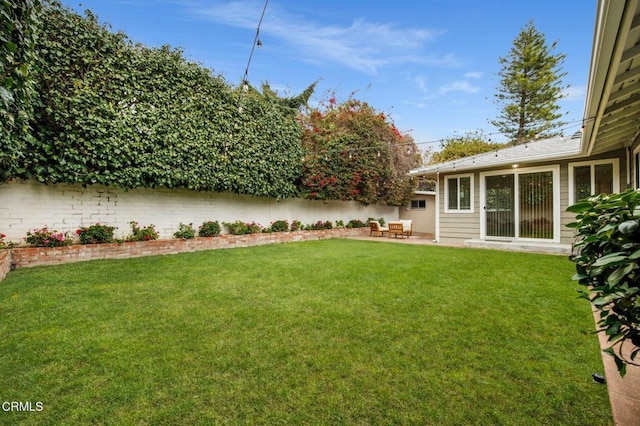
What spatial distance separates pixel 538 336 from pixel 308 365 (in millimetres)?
2083

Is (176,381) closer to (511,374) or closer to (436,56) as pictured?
(511,374)

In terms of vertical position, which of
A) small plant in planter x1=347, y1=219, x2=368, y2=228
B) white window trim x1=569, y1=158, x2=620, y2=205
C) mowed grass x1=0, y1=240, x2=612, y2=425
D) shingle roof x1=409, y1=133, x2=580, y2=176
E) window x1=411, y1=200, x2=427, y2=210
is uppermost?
shingle roof x1=409, y1=133, x2=580, y2=176

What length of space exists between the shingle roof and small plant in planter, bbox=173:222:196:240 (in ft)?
24.7

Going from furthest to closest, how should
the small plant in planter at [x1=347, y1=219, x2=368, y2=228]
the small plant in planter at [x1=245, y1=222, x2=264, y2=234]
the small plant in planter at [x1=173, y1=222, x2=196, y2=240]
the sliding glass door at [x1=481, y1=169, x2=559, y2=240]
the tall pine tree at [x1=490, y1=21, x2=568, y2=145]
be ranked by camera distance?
1. the tall pine tree at [x1=490, y1=21, x2=568, y2=145]
2. the small plant in planter at [x1=347, y1=219, x2=368, y2=228]
3. the small plant in planter at [x1=245, y1=222, x2=264, y2=234]
4. the sliding glass door at [x1=481, y1=169, x2=559, y2=240]
5. the small plant in planter at [x1=173, y1=222, x2=196, y2=240]

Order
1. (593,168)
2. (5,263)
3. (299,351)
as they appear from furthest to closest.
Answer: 1. (593,168)
2. (5,263)
3. (299,351)

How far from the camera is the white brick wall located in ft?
19.1

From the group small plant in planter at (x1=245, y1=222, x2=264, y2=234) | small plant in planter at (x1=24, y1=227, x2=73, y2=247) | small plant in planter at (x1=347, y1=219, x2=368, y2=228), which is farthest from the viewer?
small plant in planter at (x1=347, y1=219, x2=368, y2=228)

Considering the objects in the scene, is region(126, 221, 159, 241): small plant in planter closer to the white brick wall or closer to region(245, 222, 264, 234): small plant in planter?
the white brick wall

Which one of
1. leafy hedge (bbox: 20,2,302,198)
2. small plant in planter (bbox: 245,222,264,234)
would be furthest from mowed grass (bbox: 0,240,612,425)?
small plant in planter (bbox: 245,222,264,234)

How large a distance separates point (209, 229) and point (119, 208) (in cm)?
221

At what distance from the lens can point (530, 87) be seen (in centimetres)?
1867

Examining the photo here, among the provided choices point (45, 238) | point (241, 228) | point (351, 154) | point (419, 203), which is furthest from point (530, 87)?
point (45, 238)

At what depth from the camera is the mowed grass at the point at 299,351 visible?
5.49 feet

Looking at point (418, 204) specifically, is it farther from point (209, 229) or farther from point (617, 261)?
point (617, 261)
